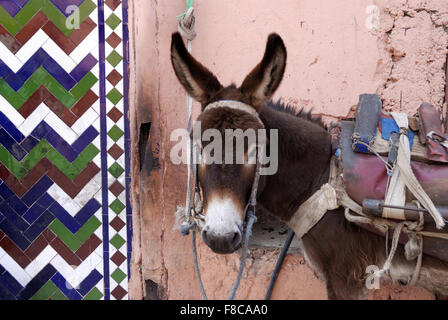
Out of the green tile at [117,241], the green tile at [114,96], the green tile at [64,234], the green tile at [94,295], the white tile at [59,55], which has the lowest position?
the green tile at [94,295]

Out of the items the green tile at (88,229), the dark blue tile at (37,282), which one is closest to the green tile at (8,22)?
the green tile at (88,229)

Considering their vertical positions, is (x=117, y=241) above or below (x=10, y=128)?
below

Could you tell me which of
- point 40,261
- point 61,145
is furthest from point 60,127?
point 40,261

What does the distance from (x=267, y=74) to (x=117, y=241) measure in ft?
5.63

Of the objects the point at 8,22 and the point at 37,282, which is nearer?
the point at 8,22

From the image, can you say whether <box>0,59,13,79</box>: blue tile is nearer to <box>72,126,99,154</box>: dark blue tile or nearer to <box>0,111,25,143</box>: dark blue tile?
<box>0,111,25,143</box>: dark blue tile

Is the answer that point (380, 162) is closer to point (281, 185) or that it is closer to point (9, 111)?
point (281, 185)

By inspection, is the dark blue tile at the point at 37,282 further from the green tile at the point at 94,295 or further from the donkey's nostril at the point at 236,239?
the donkey's nostril at the point at 236,239

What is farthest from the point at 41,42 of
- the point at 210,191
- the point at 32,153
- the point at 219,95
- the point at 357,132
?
the point at 357,132

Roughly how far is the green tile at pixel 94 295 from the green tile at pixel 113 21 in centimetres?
188

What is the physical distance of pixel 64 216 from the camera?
106 inches

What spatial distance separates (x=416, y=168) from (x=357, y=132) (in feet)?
0.94

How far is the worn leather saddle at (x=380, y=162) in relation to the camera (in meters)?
1.57

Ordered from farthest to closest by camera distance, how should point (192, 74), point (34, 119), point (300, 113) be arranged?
→ point (34, 119) < point (300, 113) < point (192, 74)
